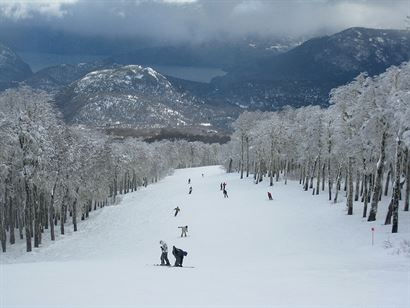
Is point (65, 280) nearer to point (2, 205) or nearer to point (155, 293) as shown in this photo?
point (155, 293)

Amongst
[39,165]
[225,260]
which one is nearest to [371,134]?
[225,260]

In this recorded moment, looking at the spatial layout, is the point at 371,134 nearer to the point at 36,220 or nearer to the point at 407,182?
the point at 407,182

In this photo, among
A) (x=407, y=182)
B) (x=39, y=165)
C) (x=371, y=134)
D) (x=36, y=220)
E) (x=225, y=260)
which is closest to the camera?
(x=225, y=260)

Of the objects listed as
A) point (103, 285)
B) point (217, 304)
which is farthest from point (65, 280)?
point (217, 304)

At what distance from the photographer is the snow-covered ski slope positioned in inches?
593

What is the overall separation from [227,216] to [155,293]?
1425 inches

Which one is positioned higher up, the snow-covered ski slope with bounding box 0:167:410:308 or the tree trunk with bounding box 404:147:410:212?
the tree trunk with bounding box 404:147:410:212

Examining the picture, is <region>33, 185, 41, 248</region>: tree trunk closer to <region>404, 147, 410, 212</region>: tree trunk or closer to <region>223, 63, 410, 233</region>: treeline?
<region>223, 63, 410, 233</region>: treeline

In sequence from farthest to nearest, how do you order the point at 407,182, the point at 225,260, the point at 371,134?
1. the point at 407,182
2. the point at 371,134
3. the point at 225,260

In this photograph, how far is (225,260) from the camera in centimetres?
2909

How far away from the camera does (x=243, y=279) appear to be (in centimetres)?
1898

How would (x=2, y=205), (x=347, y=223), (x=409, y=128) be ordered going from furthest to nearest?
(x=2, y=205), (x=347, y=223), (x=409, y=128)

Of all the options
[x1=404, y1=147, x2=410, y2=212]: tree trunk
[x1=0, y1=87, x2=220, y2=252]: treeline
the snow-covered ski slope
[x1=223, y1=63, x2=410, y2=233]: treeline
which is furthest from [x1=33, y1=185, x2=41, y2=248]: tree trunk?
[x1=404, y1=147, x2=410, y2=212]: tree trunk

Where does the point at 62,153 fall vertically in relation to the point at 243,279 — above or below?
above
